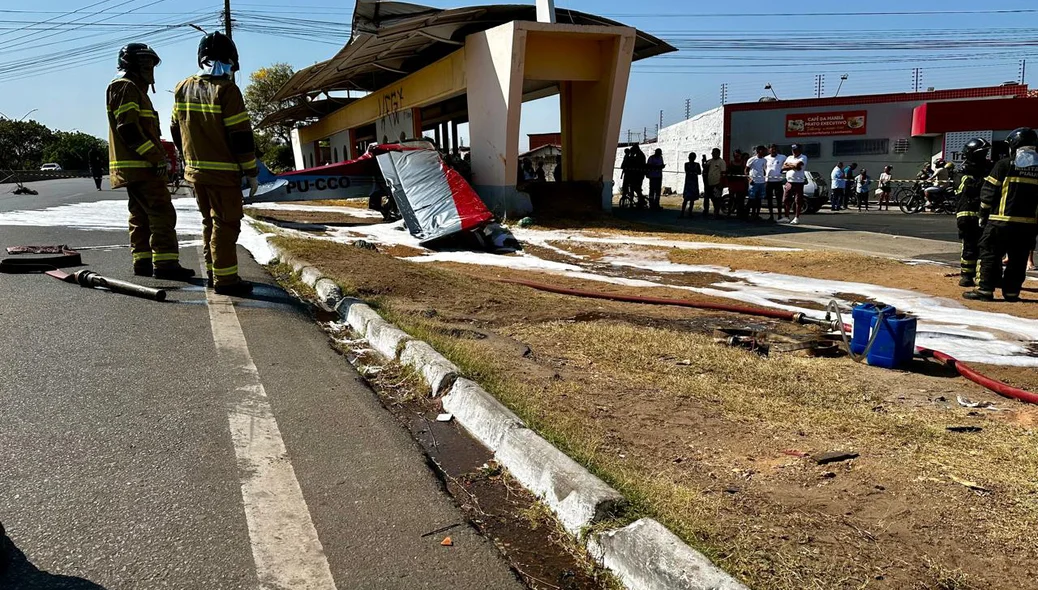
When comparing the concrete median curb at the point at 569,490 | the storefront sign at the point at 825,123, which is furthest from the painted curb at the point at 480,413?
the storefront sign at the point at 825,123

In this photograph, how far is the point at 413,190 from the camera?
13492 mm

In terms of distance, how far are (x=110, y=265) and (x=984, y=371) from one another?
848cm

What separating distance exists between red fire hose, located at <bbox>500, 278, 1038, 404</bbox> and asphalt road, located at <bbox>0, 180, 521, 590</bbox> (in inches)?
129

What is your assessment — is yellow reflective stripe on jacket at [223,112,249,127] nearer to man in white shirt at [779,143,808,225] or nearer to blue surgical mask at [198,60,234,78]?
blue surgical mask at [198,60,234,78]

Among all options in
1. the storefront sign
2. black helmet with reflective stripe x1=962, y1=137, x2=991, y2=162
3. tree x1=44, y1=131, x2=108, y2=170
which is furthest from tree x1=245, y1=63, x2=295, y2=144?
black helmet with reflective stripe x1=962, y1=137, x2=991, y2=162

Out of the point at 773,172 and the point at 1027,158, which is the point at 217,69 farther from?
the point at 773,172

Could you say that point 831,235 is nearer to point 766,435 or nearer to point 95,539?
point 766,435

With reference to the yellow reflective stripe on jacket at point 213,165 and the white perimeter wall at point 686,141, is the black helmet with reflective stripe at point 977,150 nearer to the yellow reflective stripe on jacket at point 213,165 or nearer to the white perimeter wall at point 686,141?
the yellow reflective stripe on jacket at point 213,165

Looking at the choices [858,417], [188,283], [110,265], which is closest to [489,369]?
[858,417]

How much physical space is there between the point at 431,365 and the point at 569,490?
176 cm

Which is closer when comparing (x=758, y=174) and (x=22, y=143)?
(x=758, y=174)

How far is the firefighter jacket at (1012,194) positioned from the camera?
7461mm

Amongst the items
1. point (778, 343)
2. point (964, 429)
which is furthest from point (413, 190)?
point (964, 429)

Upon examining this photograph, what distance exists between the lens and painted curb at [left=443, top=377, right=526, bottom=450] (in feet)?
11.3
